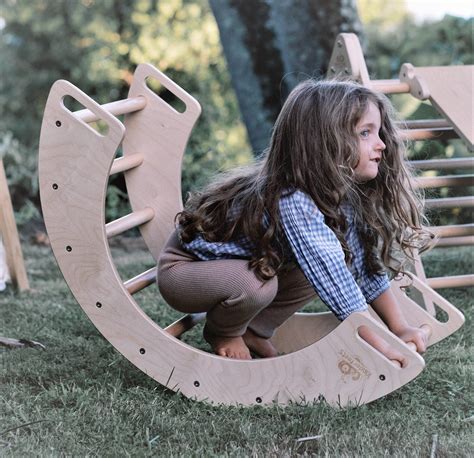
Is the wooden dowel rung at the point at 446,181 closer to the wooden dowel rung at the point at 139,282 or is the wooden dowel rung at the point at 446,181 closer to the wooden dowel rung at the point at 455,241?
the wooden dowel rung at the point at 455,241

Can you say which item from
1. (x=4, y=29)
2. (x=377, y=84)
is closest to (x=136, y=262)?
(x=377, y=84)

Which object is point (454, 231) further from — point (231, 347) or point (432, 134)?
point (231, 347)

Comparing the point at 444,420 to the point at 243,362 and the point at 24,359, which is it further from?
the point at 24,359

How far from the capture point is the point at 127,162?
2.29 metres

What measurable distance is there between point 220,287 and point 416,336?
49 cm

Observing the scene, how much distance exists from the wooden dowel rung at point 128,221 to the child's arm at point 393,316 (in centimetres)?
66

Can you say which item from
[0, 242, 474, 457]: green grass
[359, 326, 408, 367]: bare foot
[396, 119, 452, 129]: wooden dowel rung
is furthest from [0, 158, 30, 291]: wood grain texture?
[359, 326, 408, 367]: bare foot

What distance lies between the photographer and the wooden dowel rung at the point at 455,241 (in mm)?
2977

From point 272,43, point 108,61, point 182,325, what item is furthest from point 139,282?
point 108,61

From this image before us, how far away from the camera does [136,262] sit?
3.85 m

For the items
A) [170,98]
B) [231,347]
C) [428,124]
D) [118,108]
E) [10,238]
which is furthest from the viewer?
[170,98]

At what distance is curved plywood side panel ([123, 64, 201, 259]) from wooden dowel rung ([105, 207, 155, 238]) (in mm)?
36

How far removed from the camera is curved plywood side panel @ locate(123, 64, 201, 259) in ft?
7.80

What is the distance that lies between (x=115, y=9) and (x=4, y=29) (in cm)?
130
